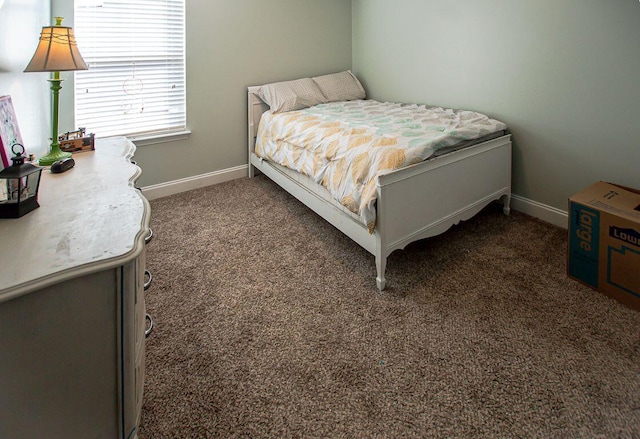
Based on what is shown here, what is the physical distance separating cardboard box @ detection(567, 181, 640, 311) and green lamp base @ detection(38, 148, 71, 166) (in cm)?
258

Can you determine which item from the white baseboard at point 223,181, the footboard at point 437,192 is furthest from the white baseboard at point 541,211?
the footboard at point 437,192

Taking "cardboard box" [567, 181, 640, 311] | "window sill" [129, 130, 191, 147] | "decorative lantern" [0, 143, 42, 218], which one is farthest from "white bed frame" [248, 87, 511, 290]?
"decorative lantern" [0, 143, 42, 218]

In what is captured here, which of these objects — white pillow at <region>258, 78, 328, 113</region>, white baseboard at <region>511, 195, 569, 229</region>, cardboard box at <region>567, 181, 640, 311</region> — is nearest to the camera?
cardboard box at <region>567, 181, 640, 311</region>

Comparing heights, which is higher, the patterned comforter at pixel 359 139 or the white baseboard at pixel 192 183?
the patterned comforter at pixel 359 139

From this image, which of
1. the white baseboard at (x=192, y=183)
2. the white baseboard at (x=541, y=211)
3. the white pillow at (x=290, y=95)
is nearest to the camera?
the white baseboard at (x=541, y=211)

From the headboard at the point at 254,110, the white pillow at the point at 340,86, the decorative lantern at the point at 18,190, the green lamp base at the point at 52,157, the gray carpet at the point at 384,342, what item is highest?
the white pillow at the point at 340,86

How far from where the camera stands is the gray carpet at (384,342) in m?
1.29

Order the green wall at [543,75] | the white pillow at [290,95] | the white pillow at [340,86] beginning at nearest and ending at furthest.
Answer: the green wall at [543,75]
the white pillow at [290,95]
the white pillow at [340,86]

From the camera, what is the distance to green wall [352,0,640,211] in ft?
7.11

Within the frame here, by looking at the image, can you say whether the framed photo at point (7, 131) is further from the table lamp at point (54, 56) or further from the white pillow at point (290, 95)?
the white pillow at point (290, 95)

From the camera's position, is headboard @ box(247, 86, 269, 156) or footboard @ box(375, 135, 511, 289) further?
headboard @ box(247, 86, 269, 156)

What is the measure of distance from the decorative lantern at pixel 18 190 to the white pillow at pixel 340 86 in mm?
2850

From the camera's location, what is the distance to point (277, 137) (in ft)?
9.97

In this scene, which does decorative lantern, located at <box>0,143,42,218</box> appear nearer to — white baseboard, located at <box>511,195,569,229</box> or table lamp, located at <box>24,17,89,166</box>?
table lamp, located at <box>24,17,89,166</box>
